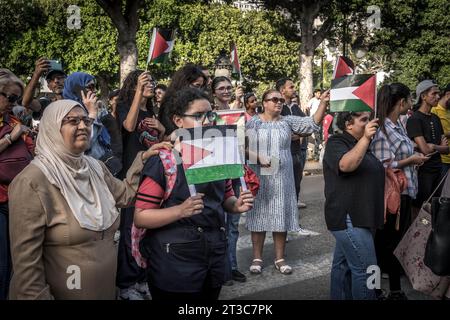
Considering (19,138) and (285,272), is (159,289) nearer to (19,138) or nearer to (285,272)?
(19,138)

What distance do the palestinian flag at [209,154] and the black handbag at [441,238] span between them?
1.68 meters

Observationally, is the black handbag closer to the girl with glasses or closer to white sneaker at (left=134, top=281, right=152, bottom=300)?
the girl with glasses

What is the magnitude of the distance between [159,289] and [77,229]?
587 mm

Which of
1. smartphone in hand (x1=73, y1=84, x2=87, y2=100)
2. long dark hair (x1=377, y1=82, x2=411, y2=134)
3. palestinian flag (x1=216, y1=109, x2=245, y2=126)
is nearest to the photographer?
palestinian flag (x1=216, y1=109, x2=245, y2=126)

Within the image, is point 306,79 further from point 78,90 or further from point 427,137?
point 78,90

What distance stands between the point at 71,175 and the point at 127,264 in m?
2.10

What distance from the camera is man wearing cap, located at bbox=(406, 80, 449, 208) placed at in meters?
5.96

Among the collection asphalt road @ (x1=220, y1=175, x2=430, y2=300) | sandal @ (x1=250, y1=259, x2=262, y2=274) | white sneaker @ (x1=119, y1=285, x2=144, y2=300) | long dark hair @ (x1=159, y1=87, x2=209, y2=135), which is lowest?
asphalt road @ (x1=220, y1=175, x2=430, y2=300)

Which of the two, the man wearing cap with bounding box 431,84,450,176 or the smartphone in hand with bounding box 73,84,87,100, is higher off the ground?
the smartphone in hand with bounding box 73,84,87,100

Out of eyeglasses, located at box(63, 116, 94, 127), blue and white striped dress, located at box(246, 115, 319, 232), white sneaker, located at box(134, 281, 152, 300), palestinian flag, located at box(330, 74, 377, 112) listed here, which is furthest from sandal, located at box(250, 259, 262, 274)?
eyeglasses, located at box(63, 116, 94, 127)

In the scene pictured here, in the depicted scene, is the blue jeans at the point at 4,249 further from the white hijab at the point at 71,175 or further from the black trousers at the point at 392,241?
the black trousers at the point at 392,241

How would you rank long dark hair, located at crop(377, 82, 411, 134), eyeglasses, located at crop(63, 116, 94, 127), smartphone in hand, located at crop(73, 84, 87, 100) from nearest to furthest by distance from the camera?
eyeglasses, located at crop(63, 116, 94, 127) < smartphone in hand, located at crop(73, 84, 87, 100) < long dark hair, located at crop(377, 82, 411, 134)

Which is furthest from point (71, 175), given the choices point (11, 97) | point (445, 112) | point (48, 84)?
point (445, 112)
